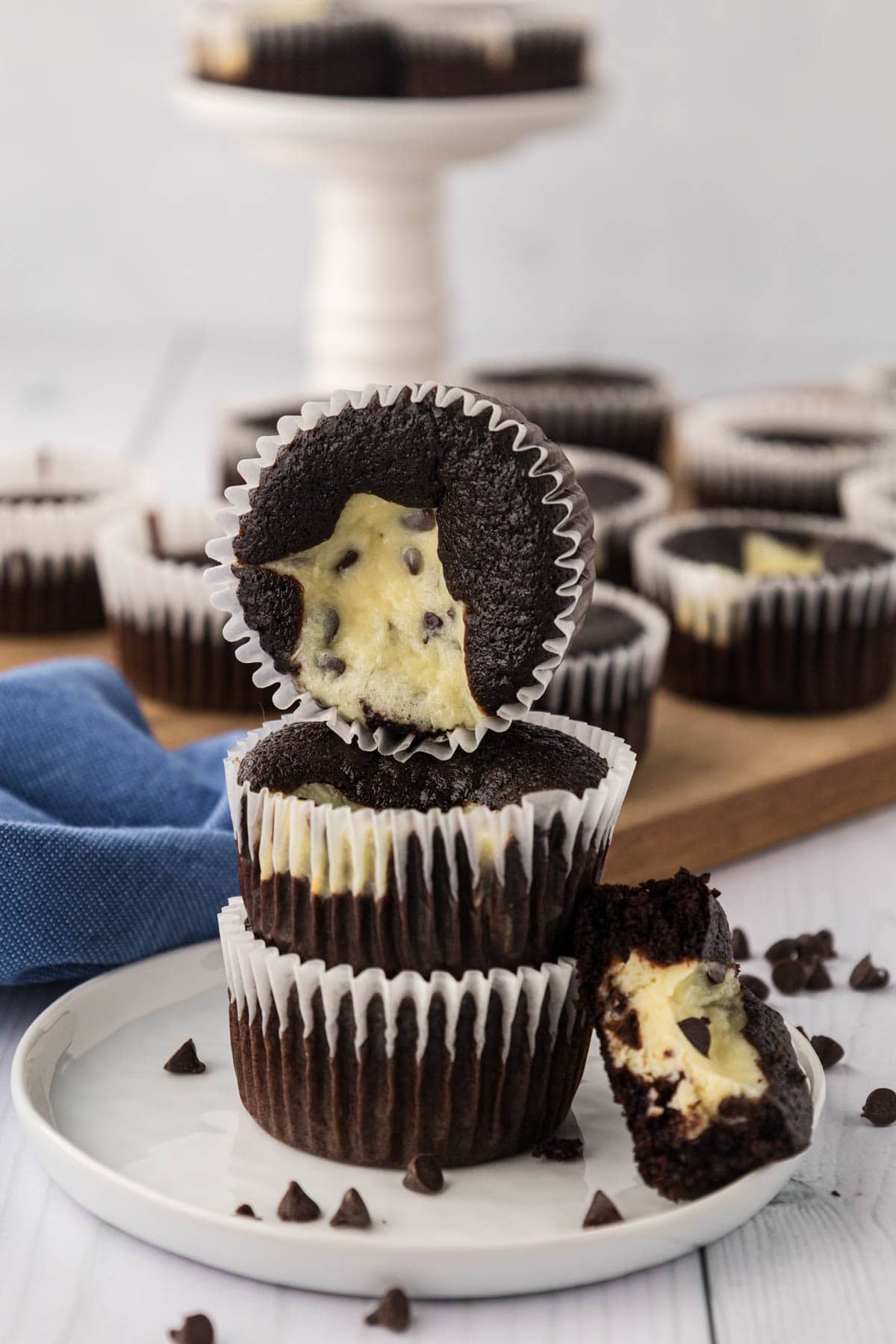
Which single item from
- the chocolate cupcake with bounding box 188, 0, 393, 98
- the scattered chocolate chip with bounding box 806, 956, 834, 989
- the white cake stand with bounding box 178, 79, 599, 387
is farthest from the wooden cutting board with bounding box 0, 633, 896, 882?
the chocolate cupcake with bounding box 188, 0, 393, 98

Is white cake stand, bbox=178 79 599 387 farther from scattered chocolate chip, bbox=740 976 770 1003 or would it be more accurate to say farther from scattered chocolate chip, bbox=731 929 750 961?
scattered chocolate chip, bbox=740 976 770 1003

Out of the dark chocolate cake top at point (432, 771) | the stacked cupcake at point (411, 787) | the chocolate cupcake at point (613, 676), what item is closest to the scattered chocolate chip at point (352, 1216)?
the stacked cupcake at point (411, 787)

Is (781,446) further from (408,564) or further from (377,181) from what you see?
(408,564)

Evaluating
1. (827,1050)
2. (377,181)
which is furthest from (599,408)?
(827,1050)

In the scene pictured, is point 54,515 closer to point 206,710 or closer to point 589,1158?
point 206,710

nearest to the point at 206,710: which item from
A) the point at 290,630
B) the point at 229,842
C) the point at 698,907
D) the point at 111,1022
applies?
the point at 229,842

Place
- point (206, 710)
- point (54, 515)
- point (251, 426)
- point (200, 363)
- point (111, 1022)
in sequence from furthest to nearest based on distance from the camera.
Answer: point (200, 363) → point (251, 426) → point (54, 515) → point (206, 710) → point (111, 1022)

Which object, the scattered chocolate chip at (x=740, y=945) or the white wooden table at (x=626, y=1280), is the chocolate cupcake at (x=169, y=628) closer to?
the white wooden table at (x=626, y=1280)

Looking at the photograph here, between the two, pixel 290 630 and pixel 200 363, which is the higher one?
pixel 290 630
